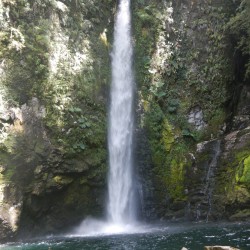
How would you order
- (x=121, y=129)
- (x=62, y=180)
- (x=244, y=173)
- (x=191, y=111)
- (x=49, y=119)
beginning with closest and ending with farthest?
(x=244, y=173) → (x=62, y=180) → (x=49, y=119) → (x=121, y=129) → (x=191, y=111)

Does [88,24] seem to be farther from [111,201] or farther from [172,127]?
[111,201]

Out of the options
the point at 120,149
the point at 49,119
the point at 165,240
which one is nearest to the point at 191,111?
the point at 120,149

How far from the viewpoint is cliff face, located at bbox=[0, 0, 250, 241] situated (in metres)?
13.0

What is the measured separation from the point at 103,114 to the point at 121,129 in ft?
3.41

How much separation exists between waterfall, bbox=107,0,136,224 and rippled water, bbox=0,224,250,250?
6.79 feet

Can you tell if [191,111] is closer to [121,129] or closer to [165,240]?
[121,129]

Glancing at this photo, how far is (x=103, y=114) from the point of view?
15.4 m

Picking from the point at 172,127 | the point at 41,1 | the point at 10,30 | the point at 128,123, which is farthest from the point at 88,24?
the point at 172,127

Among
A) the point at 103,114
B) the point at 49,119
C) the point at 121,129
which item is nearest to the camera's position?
the point at 49,119

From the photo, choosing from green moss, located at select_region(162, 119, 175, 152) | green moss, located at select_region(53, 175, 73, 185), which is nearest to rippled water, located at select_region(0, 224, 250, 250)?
green moss, located at select_region(53, 175, 73, 185)

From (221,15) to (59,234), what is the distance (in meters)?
12.1

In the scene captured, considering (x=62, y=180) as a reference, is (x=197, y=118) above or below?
above

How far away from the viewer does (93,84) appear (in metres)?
15.6

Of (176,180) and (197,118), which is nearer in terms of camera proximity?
(176,180)
